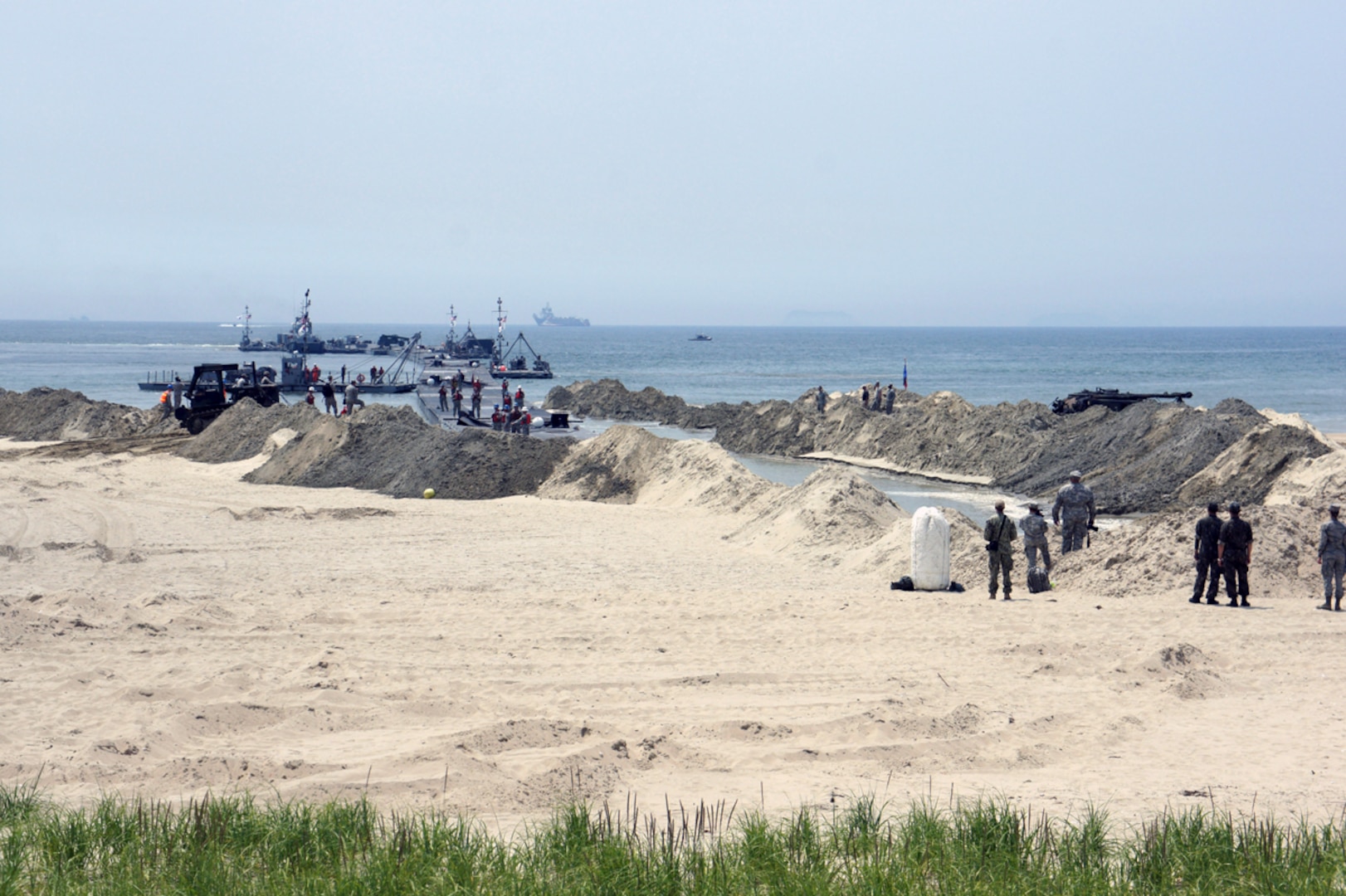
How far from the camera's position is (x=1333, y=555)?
557 inches

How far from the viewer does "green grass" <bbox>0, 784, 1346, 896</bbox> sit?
586 cm

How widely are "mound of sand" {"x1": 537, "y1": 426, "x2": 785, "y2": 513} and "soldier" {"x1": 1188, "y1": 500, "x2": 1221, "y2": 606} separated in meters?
11.0

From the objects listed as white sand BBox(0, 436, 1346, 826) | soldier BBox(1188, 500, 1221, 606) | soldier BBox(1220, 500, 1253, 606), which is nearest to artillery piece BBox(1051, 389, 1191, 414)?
white sand BBox(0, 436, 1346, 826)

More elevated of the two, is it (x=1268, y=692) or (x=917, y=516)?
(x=917, y=516)

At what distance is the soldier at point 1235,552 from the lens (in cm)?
1427

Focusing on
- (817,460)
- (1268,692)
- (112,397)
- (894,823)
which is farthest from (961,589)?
(112,397)

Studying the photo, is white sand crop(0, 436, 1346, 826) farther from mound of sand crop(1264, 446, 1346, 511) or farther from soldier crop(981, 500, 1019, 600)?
mound of sand crop(1264, 446, 1346, 511)

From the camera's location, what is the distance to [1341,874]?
597cm

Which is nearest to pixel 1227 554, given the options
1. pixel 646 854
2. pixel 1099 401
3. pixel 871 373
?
pixel 646 854

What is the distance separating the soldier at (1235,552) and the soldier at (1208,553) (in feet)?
0.26

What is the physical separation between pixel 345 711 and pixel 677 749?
3.04 metres

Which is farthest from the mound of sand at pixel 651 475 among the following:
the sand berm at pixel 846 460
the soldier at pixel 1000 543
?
the soldier at pixel 1000 543

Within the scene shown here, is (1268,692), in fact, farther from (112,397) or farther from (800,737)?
(112,397)

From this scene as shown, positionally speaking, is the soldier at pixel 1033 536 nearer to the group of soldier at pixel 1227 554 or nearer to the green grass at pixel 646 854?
the group of soldier at pixel 1227 554
